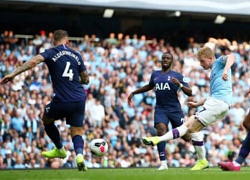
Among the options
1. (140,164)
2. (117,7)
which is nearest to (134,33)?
(117,7)

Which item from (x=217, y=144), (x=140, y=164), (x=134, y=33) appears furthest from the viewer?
(x=134, y=33)

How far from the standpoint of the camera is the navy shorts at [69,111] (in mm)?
12219

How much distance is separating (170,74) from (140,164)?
7.79m

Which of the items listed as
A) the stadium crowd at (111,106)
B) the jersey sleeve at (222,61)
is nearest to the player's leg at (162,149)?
the jersey sleeve at (222,61)

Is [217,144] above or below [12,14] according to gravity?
below

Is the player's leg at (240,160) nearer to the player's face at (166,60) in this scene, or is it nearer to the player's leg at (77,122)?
the player's leg at (77,122)

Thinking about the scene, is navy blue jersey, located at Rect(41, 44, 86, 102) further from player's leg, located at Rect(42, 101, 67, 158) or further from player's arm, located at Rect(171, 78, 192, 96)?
player's arm, located at Rect(171, 78, 192, 96)

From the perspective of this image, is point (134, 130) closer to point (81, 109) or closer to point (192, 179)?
point (81, 109)

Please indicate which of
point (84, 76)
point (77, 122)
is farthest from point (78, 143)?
point (84, 76)

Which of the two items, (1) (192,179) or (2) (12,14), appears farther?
(2) (12,14)

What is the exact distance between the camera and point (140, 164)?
74.1ft

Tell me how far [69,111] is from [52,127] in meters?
0.75

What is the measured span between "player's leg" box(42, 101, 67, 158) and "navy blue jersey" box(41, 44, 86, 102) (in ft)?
0.66

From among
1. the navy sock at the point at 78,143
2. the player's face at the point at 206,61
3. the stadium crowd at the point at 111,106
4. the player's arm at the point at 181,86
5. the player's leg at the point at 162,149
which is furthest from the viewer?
the stadium crowd at the point at 111,106
